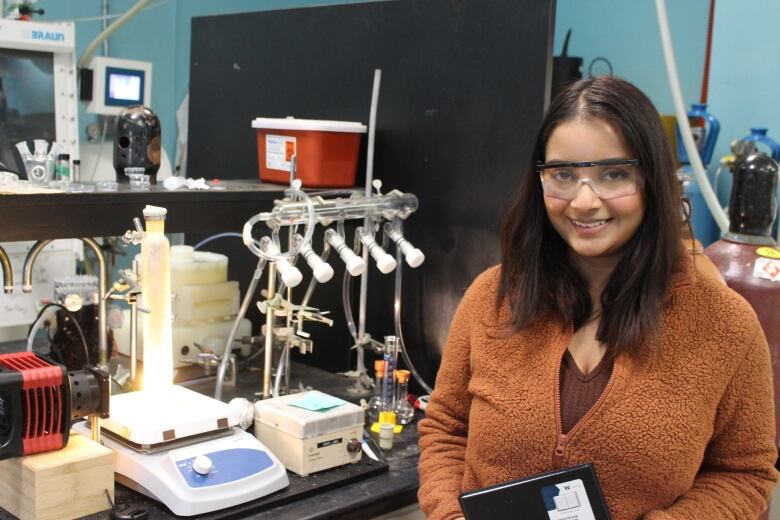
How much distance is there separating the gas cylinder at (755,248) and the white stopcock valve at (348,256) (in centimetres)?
104

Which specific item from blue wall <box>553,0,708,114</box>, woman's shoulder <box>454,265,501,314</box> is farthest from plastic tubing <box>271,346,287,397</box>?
blue wall <box>553,0,708,114</box>

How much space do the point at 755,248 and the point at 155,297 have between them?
5.00 ft

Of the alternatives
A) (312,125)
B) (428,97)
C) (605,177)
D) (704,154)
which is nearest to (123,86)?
(312,125)

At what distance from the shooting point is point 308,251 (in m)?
1.72

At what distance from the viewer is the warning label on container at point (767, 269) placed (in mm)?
2158

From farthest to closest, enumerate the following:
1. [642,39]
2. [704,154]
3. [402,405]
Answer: [642,39] < [704,154] < [402,405]

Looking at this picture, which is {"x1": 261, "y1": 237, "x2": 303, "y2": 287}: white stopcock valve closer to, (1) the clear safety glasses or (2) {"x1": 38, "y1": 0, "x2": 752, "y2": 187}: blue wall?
(1) the clear safety glasses

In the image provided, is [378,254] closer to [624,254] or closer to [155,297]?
[155,297]

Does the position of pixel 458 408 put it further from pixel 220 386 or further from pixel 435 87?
pixel 435 87

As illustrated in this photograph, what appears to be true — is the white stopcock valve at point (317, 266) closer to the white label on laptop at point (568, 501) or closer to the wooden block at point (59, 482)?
the wooden block at point (59, 482)

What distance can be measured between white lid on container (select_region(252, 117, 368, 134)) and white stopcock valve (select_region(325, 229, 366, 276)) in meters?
0.37

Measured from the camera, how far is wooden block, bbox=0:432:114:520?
138 centimetres

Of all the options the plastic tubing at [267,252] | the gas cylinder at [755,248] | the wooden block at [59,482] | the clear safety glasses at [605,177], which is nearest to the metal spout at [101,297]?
the plastic tubing at [267,252]

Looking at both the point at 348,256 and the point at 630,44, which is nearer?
the point at 348,256
